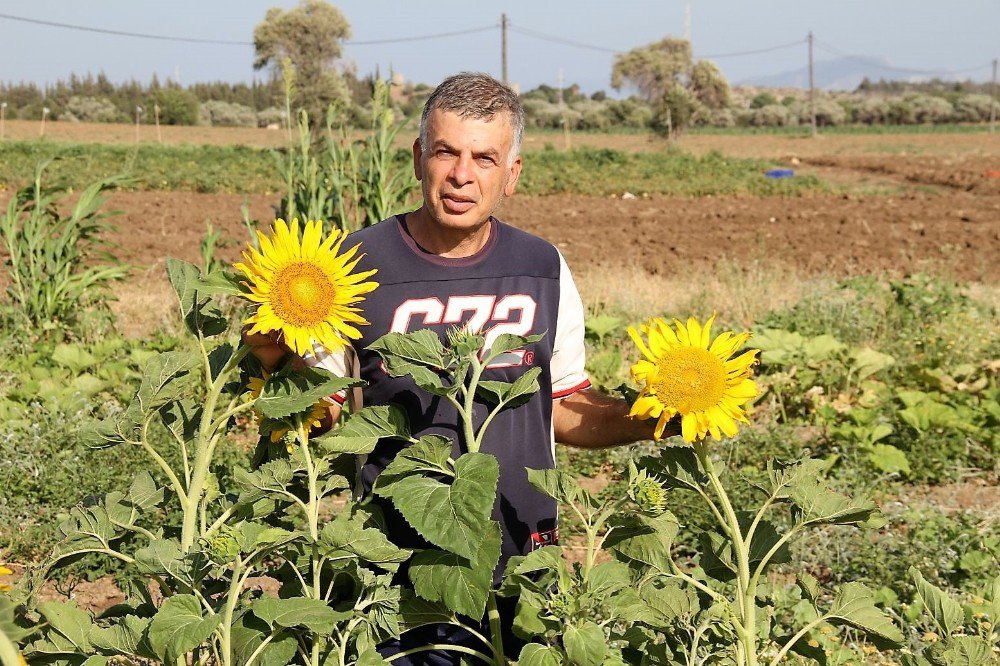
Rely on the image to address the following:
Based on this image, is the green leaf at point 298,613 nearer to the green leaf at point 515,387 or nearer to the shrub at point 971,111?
the green leaf at point 515,387

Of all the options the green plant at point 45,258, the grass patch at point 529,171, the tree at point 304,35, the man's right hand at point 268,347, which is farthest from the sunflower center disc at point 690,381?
the tree at point 304,35

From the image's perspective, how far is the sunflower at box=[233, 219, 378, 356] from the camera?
5.00ft

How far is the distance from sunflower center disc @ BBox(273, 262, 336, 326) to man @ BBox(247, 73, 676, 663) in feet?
1.71

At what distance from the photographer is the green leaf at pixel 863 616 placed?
68.4 inches

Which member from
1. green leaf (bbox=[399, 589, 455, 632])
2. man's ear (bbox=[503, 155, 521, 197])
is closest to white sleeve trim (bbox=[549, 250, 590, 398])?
man's ear (bbox=[503, 155, 521, 197])

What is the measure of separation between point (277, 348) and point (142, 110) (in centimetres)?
6024

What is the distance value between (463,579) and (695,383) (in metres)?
0.49

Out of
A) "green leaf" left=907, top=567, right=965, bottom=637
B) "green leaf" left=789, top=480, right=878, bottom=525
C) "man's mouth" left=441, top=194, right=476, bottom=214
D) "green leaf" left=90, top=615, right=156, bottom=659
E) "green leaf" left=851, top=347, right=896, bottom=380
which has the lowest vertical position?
Answer: "green leaf" left=851, top=347, right=896, bottom=380

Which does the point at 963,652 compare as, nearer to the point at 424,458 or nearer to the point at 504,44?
the point at 424,458

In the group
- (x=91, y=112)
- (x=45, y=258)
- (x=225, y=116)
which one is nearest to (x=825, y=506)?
(x=45, y=258)

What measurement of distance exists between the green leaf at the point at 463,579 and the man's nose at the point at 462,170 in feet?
2.67

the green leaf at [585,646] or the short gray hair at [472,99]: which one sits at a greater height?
the short gray hair at [472,99]

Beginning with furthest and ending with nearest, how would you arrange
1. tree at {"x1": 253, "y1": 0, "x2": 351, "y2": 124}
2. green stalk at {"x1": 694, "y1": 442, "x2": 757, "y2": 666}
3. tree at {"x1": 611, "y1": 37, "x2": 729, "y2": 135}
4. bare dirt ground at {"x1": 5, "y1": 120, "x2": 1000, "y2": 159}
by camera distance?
tree at {"x1": 611, "y1": 37, "x2": 729, "y2": 135} < tree at {"x1": 253, "y1": 0, "x2": 351, "y2": 124} < bare dirt ground at {"x1": 5, "y1": 120, "x2": 1000, "y2": 159} < green stalk at {"x1": 694, "y1": 442, "x2": 757, "y2": 666}

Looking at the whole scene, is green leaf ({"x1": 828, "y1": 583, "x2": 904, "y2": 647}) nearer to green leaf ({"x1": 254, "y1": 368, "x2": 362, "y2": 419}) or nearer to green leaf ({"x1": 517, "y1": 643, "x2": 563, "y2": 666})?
green leaf ({"x1": 517, "y1": 643, "x2": 563, "y2": 666})
